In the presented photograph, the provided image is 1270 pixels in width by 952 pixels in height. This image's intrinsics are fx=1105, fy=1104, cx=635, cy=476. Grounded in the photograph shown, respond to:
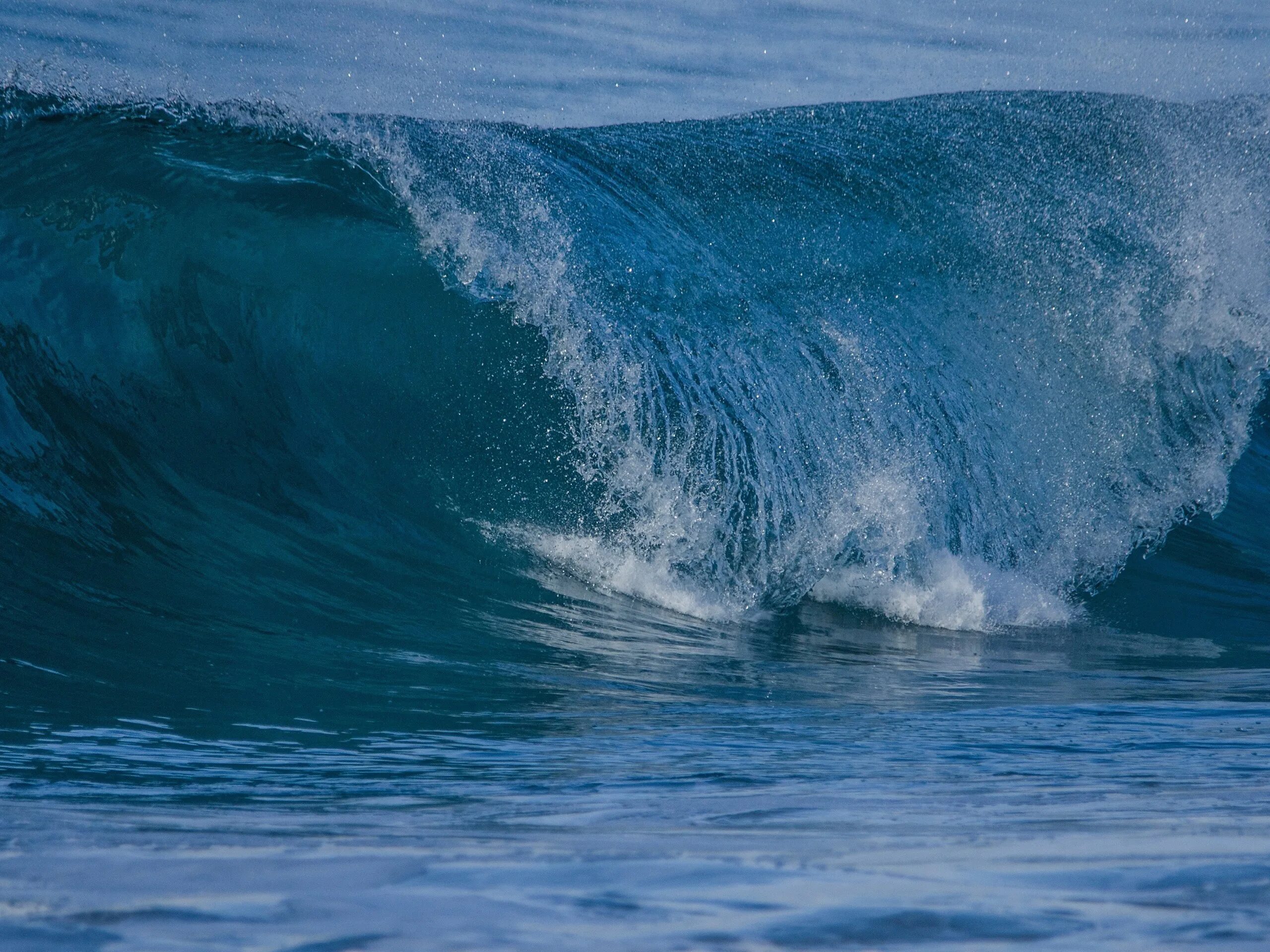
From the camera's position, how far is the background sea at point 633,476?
1.56 metres

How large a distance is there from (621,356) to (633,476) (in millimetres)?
685

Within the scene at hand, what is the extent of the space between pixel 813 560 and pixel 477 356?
211cm

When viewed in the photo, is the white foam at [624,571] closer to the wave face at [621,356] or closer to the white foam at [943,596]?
the wave face at [621,356]

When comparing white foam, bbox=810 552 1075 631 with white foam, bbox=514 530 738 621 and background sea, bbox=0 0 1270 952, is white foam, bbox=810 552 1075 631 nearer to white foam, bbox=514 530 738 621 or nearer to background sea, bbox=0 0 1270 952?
background sea, bbox=0 0 1270 952

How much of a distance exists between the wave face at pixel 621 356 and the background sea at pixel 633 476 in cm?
3

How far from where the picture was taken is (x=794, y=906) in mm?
1294

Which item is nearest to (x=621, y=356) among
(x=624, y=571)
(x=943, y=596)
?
(x=624, y=571)

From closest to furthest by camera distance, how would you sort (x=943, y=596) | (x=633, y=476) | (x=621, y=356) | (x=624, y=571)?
(x=624, y=571), (x=633, y=476), (x=943, y=596), (x=621, y=356)

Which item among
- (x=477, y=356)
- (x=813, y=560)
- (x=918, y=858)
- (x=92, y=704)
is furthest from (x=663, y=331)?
(x=918, y=858)

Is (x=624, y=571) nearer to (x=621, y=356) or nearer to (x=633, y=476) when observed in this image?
(x=633, y=476)

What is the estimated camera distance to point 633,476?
18.0 ft

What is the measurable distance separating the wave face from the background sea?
30 millimetres

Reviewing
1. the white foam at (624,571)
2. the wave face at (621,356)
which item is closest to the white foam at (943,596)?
the wave face at (621,356)

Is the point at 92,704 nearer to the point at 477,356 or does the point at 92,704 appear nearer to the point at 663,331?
the point at 477,356
